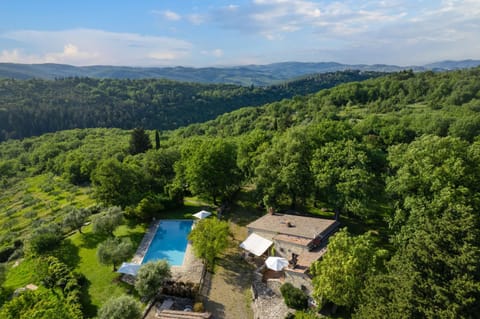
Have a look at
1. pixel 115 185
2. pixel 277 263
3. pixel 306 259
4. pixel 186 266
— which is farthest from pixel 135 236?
pixel 306 259

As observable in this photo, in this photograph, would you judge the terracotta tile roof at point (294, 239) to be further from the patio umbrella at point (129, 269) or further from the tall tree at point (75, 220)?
the tall tree at point (75, 220)

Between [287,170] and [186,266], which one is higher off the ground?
[287,170]

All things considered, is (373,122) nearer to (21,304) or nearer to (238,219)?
(238,219)

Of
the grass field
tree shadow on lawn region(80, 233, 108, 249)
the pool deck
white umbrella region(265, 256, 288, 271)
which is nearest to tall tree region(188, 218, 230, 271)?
the pool deck

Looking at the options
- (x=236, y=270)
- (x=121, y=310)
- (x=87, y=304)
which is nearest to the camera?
(x=121, y=310)

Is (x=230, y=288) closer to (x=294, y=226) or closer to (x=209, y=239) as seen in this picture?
(x=209, y=239)

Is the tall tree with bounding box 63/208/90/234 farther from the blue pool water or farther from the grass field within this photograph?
the blue pool water
